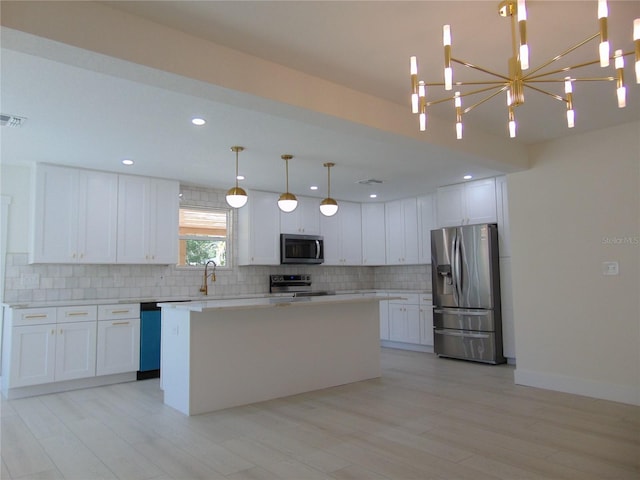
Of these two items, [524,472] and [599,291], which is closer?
[524,472]

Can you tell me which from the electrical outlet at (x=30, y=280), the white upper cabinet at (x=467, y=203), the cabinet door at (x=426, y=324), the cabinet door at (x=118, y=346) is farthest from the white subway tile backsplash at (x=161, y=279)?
the white upper cabinet at (x=467, y=203)

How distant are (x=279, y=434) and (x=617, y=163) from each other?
3.79 meters

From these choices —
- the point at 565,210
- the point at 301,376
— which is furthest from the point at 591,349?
the point at 301,376

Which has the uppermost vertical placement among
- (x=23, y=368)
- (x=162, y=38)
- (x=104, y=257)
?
(x=162, y=38)

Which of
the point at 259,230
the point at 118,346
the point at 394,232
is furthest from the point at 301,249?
the point at 118,346

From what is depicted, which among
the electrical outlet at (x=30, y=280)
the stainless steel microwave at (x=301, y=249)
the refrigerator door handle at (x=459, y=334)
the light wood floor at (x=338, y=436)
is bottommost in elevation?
the light wood floor at (x=338, y=436)

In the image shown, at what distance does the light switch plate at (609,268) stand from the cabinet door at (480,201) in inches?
74.9

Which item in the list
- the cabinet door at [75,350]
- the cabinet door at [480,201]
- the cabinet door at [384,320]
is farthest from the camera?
the cabinet door at [384,320]

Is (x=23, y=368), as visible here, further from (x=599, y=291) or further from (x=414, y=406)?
(x=599, y=291)

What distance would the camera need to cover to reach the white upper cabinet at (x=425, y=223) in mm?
7348

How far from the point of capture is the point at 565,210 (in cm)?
463

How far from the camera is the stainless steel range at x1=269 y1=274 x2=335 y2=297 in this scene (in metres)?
7.19

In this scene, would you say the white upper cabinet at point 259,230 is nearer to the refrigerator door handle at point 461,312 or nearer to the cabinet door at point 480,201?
the refrigerator door handle at point 461,312

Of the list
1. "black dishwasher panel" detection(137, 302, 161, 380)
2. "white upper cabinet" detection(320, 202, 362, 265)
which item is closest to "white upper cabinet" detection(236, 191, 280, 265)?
"white upper cabinet" detection(320, 202, 362, 265)
